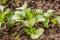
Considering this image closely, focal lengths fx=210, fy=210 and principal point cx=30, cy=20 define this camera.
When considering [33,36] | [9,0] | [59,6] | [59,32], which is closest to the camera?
[33,36]

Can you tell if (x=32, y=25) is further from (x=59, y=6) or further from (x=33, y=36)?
(x=59, y=6)

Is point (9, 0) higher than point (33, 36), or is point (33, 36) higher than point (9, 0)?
point (9, 0)

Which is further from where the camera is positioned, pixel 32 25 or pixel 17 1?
pixel 17 1

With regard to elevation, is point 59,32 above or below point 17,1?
below

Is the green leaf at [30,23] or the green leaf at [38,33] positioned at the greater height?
the green leaf at [30,23]

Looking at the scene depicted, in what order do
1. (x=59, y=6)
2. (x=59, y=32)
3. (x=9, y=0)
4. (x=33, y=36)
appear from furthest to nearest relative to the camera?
1. (x=9, y=0)
2. (x=59, y=6)
3. (x=59, y=32)
4. (x=33, y=36)

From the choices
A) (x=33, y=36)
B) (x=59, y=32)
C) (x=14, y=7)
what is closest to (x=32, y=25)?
(x=33, y=36)

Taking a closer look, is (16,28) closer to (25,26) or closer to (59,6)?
(25,26)

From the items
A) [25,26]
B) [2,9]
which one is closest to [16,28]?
[25,26]

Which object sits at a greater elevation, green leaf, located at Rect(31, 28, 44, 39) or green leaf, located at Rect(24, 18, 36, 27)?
green leaf, located at Rect(24, 18, 36, 27)
